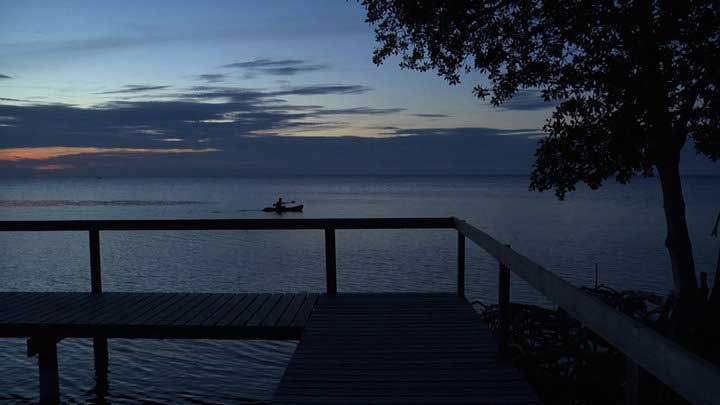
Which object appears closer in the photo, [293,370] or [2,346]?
[293,370]

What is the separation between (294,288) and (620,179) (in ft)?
56.9

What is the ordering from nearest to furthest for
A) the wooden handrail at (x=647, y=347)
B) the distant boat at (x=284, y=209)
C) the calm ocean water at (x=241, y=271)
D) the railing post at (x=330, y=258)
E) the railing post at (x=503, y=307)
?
1. the wooden handrail at (x=647, y=347)
2. the railing post at (x=503, y=307)
3. the railing post at (x=330, y=258)
4. the calm ocean water at (x=241, y=271)
5. the distant boat at (x=284, y=209)

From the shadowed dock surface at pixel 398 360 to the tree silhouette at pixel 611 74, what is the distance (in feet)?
8.50

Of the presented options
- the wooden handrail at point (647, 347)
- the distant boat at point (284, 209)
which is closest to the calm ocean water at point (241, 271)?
the wooden handrail at point (647, 347)

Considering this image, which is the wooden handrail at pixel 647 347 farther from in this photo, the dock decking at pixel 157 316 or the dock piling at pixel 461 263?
the dock piling at pixel 461 263

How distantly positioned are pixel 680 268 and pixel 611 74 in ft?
8.18

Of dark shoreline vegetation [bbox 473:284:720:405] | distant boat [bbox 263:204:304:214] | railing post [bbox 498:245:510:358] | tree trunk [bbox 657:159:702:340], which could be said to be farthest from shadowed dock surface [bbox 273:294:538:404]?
distant boat [bbox 263:204:304:214]

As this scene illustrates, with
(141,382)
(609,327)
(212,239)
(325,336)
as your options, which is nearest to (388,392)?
(325,336)

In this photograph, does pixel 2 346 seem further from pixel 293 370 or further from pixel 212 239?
pixel 212 239

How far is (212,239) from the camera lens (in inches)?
1560

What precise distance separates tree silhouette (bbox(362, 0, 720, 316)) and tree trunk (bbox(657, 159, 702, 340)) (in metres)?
0.01

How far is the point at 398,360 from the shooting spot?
5.25 m

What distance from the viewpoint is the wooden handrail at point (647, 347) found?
1603 mm

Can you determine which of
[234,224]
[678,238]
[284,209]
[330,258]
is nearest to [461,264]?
[330,258]
